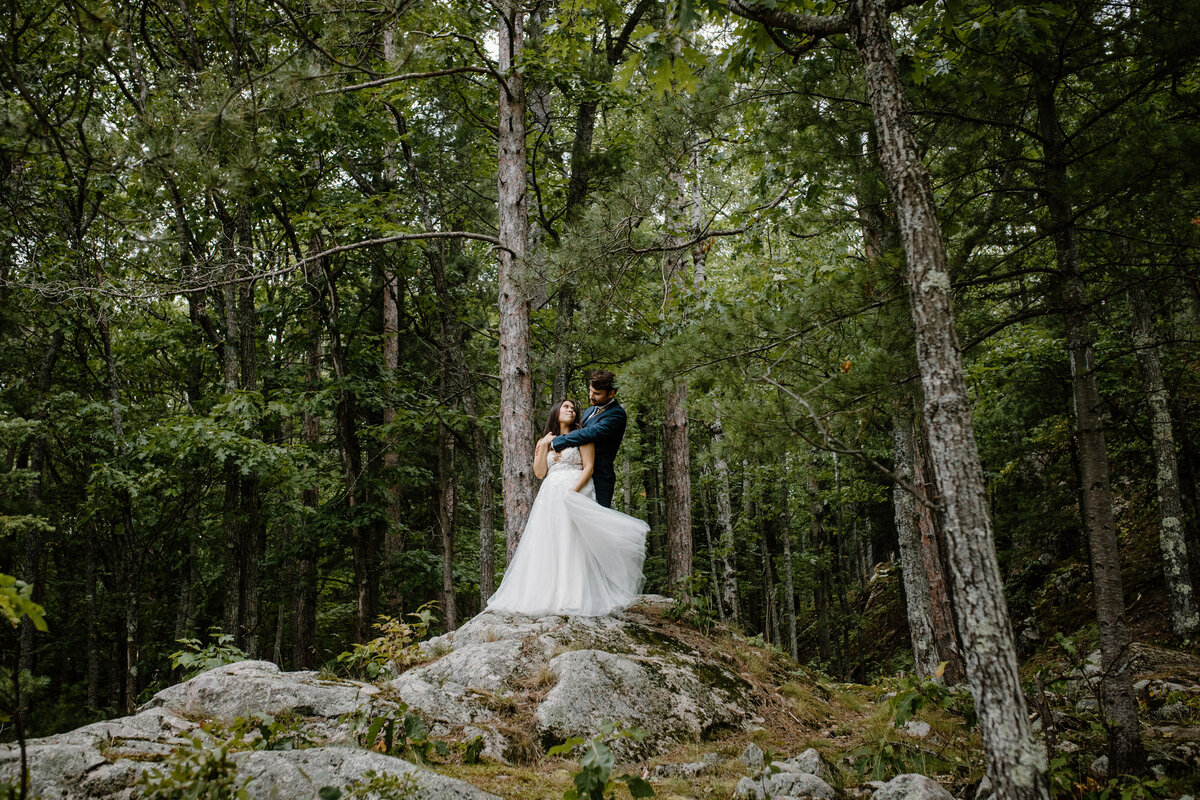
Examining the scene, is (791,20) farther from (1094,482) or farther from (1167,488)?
(1167,488)

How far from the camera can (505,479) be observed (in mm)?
7848

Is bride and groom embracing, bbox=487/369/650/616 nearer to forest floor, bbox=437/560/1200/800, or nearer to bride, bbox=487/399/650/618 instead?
bride, bbox=487/399/650/618

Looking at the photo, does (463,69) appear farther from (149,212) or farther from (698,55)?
(149,212)

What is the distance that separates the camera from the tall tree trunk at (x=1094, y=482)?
4.36 m

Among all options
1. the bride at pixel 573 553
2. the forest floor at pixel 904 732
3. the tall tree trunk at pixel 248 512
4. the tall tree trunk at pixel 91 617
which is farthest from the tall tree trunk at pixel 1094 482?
the tall tree trunk at pixel 91 617

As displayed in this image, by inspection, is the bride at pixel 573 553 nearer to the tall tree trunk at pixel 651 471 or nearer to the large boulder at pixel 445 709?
the large boulder at pixel 445 709

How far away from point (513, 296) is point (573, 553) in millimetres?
3192

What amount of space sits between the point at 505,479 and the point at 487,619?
75.4 inches

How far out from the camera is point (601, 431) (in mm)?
6645

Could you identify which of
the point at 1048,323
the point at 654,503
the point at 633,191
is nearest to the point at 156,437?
the point at 633,191

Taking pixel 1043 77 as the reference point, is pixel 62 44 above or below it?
above

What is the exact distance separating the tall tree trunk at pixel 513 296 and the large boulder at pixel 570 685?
1.64 meters

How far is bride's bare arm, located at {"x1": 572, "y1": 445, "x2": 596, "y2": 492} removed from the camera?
6700mm

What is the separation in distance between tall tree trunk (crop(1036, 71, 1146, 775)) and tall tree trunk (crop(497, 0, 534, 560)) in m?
5.18
